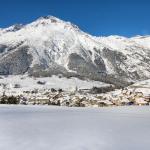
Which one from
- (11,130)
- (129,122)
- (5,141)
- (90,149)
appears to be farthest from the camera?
(129,122)

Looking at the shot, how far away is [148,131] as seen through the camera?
11688 mm

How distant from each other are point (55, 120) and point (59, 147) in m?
5.22

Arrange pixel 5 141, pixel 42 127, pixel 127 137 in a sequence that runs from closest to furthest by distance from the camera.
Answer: pixel 5 141
pixel 127 137
pixel 42 127

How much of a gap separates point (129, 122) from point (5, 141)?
5.50 metres

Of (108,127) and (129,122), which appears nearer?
(108,127)

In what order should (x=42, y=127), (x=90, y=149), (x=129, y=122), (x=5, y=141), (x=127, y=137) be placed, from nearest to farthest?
1. (x=90, y=149)
2. (x=5, y=141)
3. (x=127, y=137)
4. (x=42, y=127)
5. (x=129, y=122)

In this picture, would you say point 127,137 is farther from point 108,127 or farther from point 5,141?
point 5,141

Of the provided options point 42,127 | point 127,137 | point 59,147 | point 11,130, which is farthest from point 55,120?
point 59,147

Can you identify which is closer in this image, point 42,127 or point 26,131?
point 26,131

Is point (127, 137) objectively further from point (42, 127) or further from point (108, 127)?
point (42, 127)

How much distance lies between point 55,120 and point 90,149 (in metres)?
5.51

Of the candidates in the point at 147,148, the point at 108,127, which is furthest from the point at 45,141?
the point at 108,127

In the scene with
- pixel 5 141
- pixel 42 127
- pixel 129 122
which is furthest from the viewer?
pixel 129 122

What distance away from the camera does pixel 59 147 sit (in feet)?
30.5
